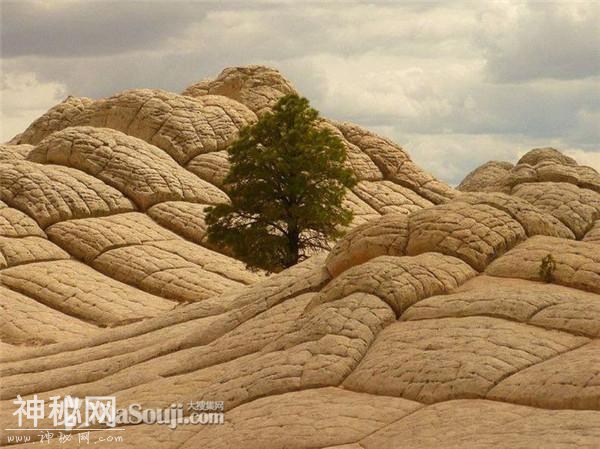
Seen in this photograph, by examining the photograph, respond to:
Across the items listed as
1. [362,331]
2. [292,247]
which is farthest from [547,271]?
[292,247]

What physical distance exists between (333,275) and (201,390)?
457 cm

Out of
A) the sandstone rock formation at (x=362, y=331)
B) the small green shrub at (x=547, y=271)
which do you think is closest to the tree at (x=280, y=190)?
the sandstone rock formation at (x=362, y=331)

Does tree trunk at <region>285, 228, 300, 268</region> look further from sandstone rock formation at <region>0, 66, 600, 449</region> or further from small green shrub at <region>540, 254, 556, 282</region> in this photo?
small green shrub at <region>540, 254, 556, 282</region>

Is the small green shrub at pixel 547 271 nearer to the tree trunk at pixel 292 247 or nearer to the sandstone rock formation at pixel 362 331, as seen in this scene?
the sandstone rock formation at pixel 362 331

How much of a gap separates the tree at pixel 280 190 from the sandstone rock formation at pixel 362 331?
1.97 meters

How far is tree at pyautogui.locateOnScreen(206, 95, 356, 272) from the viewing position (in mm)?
38656

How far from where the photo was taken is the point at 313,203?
127ft

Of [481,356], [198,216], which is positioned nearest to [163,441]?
[481,356]

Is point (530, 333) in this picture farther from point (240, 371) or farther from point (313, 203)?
point (313, 203)

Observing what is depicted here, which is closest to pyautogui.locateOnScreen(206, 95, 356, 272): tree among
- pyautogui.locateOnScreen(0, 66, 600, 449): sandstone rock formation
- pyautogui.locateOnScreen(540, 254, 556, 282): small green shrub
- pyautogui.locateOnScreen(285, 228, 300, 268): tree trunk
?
pyautogui.locateOnScreen(285, 228, 300, 268): tree trunk

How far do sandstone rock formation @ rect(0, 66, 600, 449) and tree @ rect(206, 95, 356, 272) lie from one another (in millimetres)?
1972

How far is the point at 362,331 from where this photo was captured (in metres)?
16.5

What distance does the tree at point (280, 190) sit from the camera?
127 feet

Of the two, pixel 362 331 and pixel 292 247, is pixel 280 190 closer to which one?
pixel 292 247
